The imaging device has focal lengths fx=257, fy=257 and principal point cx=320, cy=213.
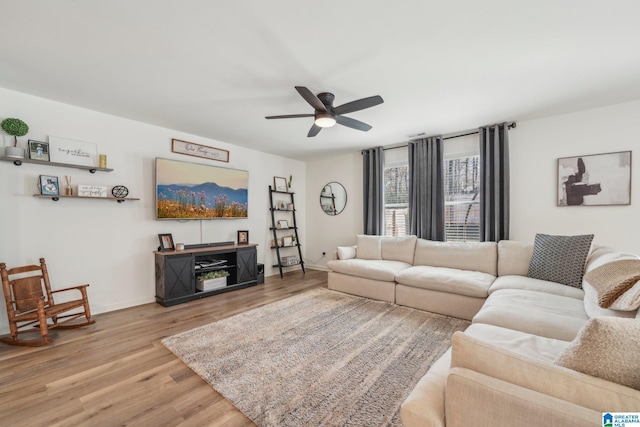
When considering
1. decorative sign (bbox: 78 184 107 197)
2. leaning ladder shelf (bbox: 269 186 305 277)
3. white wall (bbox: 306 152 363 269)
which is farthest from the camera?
white wall (bbox: 306 152 363 269)

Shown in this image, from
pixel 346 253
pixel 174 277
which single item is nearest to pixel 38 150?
pixel 174 277

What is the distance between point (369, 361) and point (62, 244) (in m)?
3.56

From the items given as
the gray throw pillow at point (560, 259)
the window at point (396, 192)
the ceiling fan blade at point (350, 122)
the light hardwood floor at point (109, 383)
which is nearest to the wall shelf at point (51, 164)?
the light hardwood floor at point (109, 383)

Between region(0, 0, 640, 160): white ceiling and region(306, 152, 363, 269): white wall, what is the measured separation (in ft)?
6.86

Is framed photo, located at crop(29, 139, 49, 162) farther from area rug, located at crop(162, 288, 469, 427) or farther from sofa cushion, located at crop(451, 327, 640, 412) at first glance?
sofa cushion, located at crop(451, 327, 640, 412)

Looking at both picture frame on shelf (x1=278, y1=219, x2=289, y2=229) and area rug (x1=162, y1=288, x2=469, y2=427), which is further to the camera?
picture frame on shelf (x1=278, y1=219, x2=289, y2=229)

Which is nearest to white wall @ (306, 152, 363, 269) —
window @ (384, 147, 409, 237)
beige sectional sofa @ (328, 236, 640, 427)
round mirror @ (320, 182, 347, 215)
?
round mirror @ (320, 182, 347, 215)

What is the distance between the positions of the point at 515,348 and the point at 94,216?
4278 mm

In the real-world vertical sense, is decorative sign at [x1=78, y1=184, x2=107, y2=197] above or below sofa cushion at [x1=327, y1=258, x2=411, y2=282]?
above

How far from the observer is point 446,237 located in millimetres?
4223

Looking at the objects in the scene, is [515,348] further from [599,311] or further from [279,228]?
[279,228]

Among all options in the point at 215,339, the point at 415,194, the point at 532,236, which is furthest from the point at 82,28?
the point at 532,236

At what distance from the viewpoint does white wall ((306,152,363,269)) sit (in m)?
5.23

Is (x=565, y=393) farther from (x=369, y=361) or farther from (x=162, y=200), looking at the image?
(x=162, y=200)
